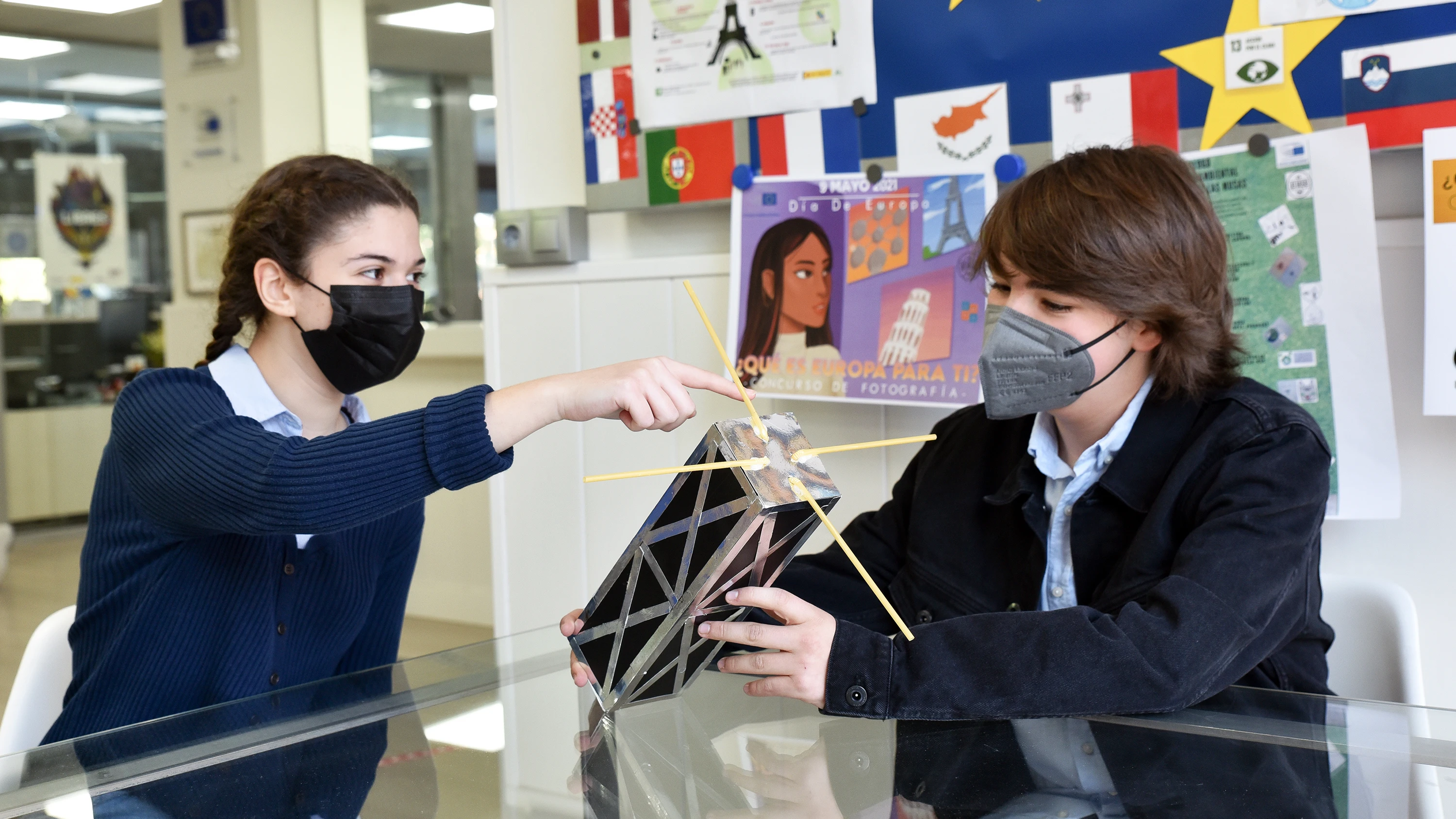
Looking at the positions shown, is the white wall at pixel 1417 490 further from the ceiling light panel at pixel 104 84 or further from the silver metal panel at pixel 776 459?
the ceiling light panel at pixel 104 84

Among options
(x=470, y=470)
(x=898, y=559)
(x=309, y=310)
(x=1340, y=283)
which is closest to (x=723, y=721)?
(x=470, y=470)

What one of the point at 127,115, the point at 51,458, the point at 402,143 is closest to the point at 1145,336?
the point at 402,143

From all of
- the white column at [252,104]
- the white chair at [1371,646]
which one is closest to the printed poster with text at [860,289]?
the white chair at [1371,646]

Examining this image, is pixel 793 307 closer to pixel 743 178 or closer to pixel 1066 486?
pixel 743 178

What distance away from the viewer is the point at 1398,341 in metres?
1.52

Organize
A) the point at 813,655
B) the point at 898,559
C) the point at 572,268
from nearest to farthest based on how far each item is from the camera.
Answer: the point at 813,655, the point at 898,559, the point at 572,268

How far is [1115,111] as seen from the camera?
65.2 inches

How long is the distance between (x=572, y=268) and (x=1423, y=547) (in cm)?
145

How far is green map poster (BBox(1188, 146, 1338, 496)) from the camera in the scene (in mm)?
1520

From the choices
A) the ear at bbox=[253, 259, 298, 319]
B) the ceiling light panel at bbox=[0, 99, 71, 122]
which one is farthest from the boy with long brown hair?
the ceiling light panel at bbox=[0, 99, 71, 122]

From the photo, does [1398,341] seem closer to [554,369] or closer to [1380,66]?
Answer: [1380,66]

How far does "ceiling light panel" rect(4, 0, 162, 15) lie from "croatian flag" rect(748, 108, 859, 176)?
5068 millimetres

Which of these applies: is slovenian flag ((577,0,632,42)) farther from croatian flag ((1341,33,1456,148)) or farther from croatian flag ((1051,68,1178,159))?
croatian flag ((1341,33,1456,148))

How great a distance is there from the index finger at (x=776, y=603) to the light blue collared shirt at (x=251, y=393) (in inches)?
26.6
